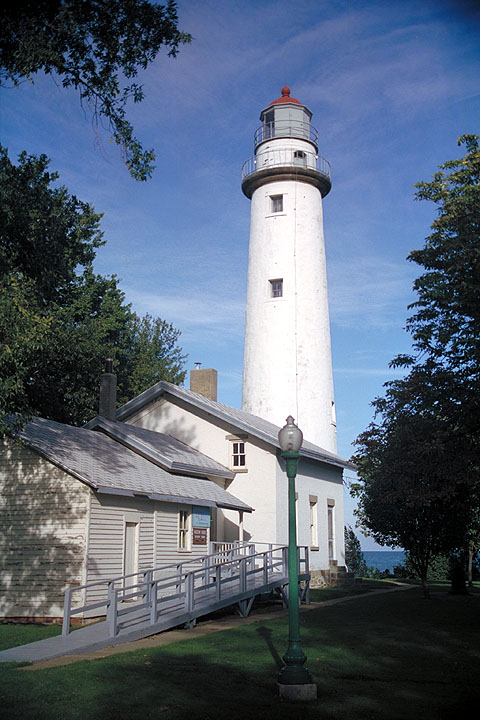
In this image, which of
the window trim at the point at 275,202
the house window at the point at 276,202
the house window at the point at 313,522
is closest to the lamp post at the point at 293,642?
the house window at the point at 313,522

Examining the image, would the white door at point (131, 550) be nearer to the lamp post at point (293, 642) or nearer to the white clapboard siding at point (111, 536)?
the white clapboard siding at point (111, 536)

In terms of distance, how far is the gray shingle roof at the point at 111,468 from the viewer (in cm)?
1700

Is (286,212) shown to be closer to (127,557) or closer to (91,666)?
(127,557)

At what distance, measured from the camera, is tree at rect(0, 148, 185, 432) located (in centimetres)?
1409

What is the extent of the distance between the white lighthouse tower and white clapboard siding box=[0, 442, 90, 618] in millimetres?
13927

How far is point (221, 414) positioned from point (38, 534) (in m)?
8.90

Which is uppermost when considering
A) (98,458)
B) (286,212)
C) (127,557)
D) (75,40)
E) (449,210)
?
(286,212)

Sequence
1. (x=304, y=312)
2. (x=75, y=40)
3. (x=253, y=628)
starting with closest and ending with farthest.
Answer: (x=75, y=40) < (x=253, y=628) < (x=304, y=312)

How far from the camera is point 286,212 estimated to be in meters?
31.2

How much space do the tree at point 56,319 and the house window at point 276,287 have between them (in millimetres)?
7613

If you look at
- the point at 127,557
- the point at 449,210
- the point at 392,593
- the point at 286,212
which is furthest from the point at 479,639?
the point at 286,212

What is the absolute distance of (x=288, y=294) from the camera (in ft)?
99.0

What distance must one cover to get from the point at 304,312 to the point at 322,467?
6.57 meters

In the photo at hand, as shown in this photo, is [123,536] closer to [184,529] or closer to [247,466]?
[184,529]
